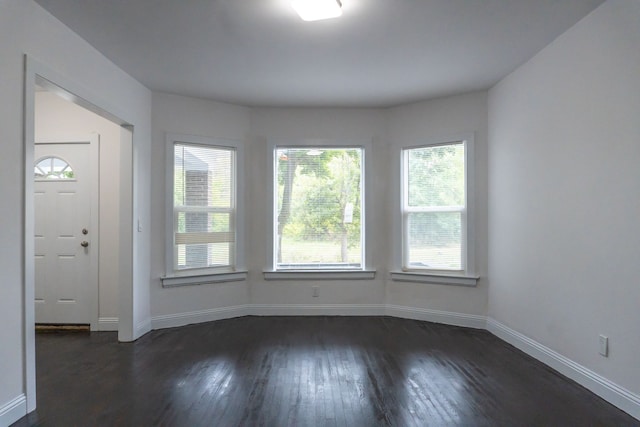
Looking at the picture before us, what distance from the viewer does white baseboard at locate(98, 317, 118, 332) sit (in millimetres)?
4500

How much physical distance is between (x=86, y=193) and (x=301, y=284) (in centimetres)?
267

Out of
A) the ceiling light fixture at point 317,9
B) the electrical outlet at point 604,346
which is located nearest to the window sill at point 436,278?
the electrical outlet at point 604,346

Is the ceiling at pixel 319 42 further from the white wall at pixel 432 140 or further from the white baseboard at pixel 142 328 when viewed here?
the white baseboard at pixel 142 328

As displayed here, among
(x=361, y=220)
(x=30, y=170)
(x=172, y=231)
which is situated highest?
(x=30, y=170)

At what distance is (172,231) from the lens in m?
4.70

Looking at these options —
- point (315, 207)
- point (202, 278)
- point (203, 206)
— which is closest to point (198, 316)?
point (202, 278)

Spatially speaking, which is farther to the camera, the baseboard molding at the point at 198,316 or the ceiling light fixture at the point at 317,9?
the baseboard molding at the point at 198,316

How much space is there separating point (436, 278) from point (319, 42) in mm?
2909

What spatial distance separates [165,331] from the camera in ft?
14.7

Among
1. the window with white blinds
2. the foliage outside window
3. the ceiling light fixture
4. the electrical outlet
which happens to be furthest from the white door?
the electrical outlet

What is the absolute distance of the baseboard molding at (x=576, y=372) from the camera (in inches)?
100.0

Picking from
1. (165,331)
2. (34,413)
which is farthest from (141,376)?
(165,331)

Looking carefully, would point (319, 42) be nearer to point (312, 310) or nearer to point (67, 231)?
point (312, 310)

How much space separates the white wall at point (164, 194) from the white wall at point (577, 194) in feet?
10.2
